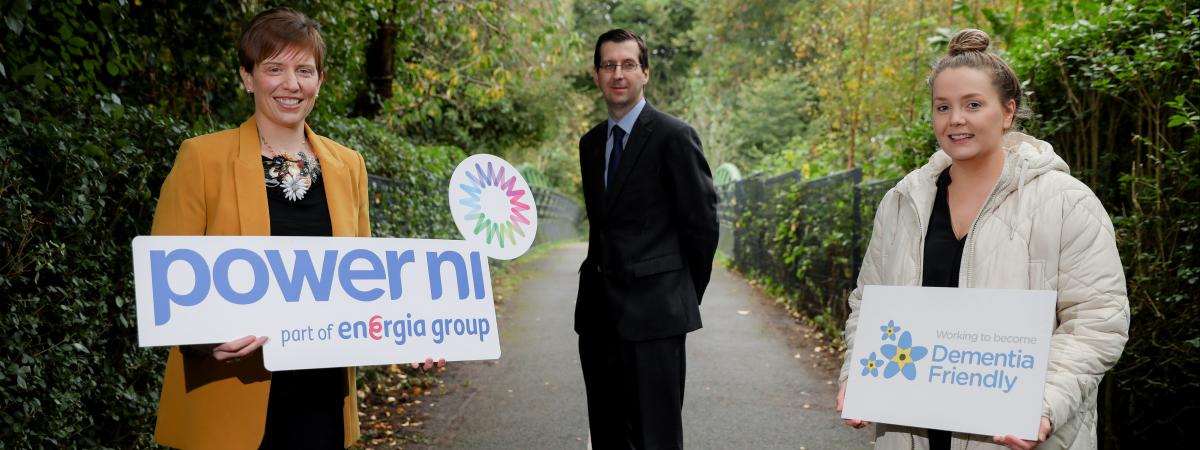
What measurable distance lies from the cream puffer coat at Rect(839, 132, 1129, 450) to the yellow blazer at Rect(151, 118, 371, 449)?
6.07 feet

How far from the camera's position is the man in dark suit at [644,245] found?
3.89 metres

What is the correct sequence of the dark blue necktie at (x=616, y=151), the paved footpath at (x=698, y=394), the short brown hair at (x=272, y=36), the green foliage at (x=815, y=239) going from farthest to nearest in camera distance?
the green foliage at (x=815, y=239) < the paved footpath at (x=698, y=394) < the dark blue necktie at (x=616, y=151) < the short brown hair at (x=272, y=36)

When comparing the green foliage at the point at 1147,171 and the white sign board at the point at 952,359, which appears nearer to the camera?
the white sign board at the point at 952,359

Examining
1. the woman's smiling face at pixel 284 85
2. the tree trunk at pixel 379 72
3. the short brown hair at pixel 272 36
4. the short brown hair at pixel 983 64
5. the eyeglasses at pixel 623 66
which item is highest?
the tree trunk at pixel 379 72

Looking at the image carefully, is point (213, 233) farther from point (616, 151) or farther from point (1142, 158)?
point (1142, 158)

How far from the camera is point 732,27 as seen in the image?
31172mm

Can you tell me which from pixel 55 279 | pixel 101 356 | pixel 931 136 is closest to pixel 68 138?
pixel 55 279

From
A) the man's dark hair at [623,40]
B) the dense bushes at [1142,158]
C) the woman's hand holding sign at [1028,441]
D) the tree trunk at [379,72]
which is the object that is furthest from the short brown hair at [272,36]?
the tree trunk at [379,72]

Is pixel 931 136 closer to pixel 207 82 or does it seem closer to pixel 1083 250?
pixel 1083 250

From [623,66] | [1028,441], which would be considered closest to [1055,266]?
[1028,441]

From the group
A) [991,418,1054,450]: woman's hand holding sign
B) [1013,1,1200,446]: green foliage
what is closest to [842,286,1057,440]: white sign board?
[991,418,1054,450]: woman's hand holding sign

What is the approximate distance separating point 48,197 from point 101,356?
2.34 ft

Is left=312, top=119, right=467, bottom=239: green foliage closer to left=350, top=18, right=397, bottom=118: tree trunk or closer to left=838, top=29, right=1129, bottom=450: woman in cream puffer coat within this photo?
left=350, top=18, right=397, bottom=118: tree trunk

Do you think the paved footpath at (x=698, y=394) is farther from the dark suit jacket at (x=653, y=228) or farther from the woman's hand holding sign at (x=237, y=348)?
the woman's hand holding sign at (x=237, y=348)
